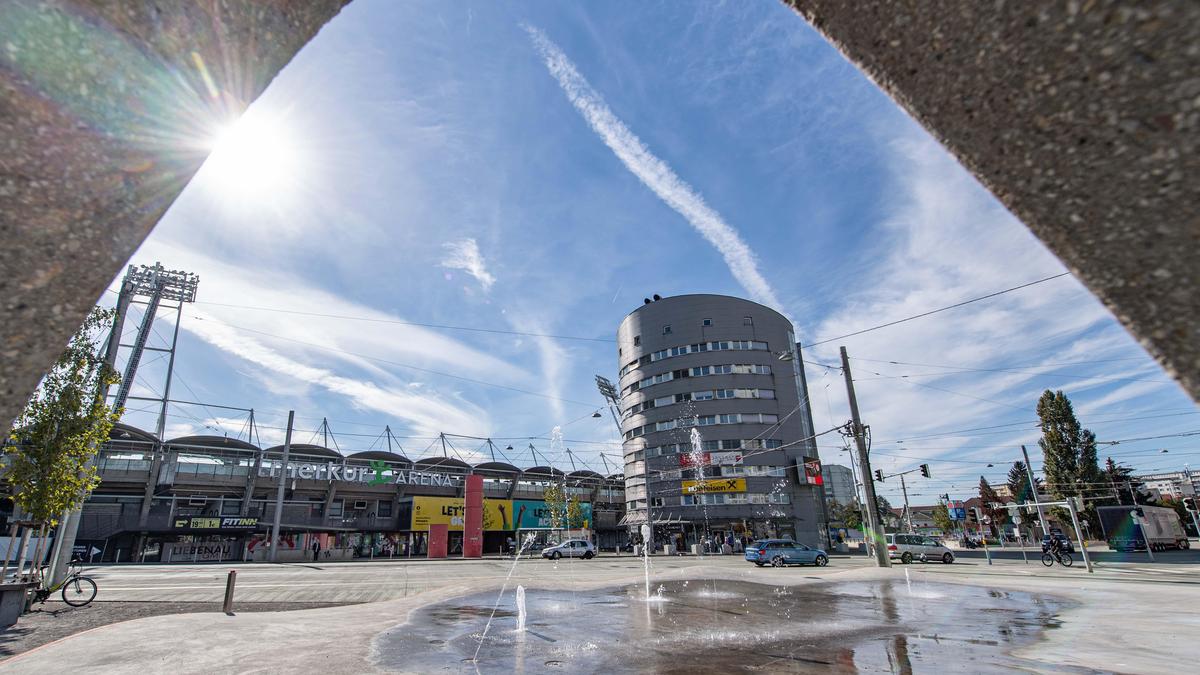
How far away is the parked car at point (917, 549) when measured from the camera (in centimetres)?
2955

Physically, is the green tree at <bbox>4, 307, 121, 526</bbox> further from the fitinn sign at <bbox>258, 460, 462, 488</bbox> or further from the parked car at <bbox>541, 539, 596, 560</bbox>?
the fitinn sign at <bbox>258, 460, 462, 488</bbox>

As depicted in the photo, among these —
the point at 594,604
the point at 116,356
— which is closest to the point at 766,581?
the point at 594,604

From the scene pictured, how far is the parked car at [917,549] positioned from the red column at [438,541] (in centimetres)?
3551

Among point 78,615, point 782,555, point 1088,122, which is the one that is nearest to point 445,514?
point 782,555

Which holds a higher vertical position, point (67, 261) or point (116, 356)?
point (116, 356)

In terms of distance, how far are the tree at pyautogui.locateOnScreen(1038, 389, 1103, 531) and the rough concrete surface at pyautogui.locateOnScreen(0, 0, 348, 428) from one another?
67.0 metres

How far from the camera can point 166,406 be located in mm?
44188

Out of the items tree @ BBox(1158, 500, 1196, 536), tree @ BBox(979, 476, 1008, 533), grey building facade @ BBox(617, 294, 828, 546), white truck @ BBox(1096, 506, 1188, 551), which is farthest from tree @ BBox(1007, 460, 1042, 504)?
white truck @ BBox(1096, 506, 1188, 551)

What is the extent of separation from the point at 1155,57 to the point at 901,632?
A: 980 centimetres

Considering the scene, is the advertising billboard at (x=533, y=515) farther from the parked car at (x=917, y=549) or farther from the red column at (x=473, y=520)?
the parked car at (x=917, y=549)

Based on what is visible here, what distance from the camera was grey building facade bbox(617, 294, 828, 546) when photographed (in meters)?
54.6

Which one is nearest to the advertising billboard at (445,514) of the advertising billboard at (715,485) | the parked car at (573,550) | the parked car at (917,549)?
the parked car at (573,550)

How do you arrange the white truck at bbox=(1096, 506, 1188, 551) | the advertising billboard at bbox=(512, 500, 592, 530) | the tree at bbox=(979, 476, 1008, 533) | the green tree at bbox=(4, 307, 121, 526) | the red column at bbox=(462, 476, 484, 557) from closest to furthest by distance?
the green tree at bbox=(4, 307, 121, 526) < the white truck at bbox=(1096, 506, 1188, 551) < the red column at bbox=(462, 476, 484, 557) < the advertising billboard at bbox=(512, 500, 592, 530) < the tree at bbox=(979, 476, 1008, 533)

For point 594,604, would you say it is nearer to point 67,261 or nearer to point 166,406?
point 67,261
